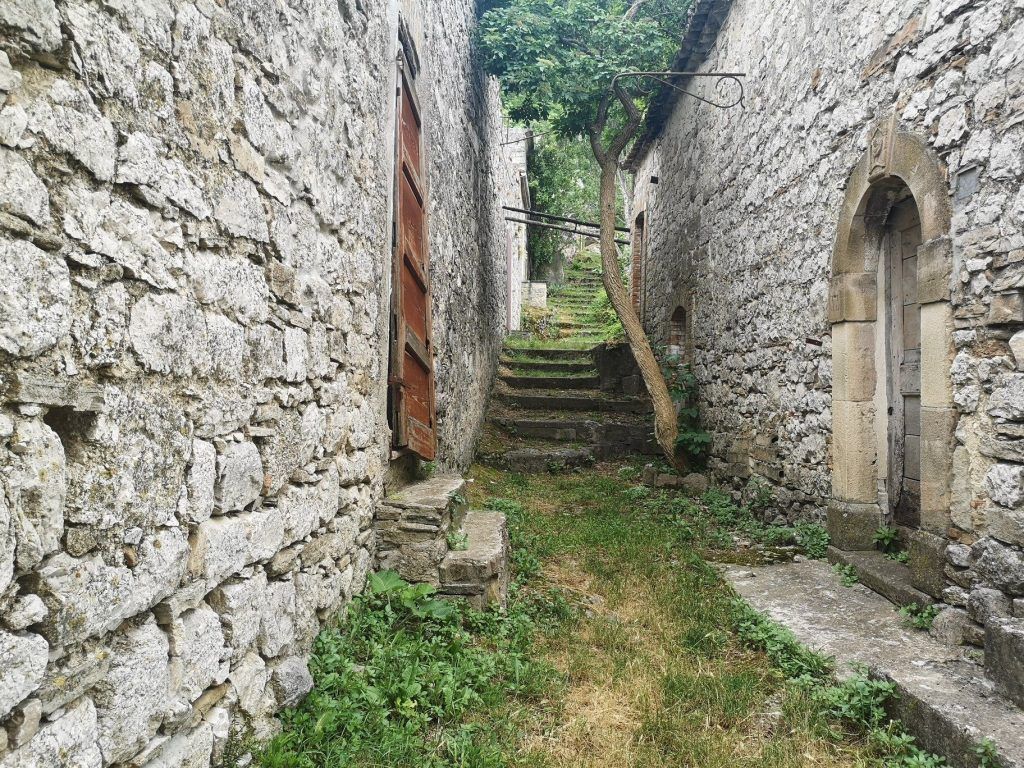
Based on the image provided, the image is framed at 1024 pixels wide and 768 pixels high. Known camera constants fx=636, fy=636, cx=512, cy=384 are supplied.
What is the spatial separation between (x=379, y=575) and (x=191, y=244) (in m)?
1.98

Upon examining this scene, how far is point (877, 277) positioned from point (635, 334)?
3.45 m

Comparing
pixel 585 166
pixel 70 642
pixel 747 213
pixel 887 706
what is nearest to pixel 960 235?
pixel 887 706

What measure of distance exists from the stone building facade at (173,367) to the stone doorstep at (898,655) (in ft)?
7.59

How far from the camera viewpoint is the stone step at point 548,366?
10836mm

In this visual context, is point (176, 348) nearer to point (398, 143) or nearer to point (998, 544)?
point (398, 143)

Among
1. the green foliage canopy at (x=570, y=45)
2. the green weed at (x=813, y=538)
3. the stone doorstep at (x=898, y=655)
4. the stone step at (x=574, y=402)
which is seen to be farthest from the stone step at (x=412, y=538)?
the stone step at (x=574, y=402)

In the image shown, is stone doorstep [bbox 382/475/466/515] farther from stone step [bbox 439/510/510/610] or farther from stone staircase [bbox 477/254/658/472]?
stone staircase [bbox 477/254/658/472]

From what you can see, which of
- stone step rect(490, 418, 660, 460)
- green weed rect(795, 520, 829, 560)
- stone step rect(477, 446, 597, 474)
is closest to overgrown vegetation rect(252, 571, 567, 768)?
green weed rect(795, 520, 829, 560)

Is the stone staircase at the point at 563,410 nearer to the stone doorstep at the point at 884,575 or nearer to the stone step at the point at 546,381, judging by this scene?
the stone step at the point at 546,381

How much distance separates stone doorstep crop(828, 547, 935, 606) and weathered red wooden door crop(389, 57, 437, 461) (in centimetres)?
287

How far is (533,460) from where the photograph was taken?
795 cm

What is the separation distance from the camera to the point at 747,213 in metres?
6.15

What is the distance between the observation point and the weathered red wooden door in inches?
143

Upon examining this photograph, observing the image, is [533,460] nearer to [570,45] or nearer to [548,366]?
[548,366]
